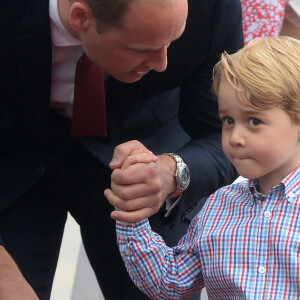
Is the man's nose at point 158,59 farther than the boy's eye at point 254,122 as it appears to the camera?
Yes

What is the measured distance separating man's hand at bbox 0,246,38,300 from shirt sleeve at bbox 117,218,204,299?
0.88ft

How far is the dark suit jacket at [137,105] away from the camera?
9.47 feet

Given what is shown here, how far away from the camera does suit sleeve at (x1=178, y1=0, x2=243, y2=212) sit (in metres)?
3.06

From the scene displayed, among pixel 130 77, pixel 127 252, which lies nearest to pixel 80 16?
pixel 130 77

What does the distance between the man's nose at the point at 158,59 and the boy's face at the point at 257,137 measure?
11.1 inches

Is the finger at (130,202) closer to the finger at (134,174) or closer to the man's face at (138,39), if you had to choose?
the finger at (134,174)

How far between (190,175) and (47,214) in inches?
18.4

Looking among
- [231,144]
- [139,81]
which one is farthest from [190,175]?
[231,144]

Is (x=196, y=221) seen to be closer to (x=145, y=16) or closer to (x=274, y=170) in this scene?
(x=274, y=170)

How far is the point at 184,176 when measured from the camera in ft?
9.80

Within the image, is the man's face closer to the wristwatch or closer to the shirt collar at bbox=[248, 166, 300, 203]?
the wristwatch

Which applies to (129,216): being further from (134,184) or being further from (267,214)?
(267,214)

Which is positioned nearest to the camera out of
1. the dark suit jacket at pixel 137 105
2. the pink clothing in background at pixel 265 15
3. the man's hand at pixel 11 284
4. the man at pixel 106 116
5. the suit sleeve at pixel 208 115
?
the man's hand at pixel 11 284

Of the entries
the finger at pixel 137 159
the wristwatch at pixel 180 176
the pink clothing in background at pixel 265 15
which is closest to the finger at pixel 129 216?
the finger at pixel 137 159
